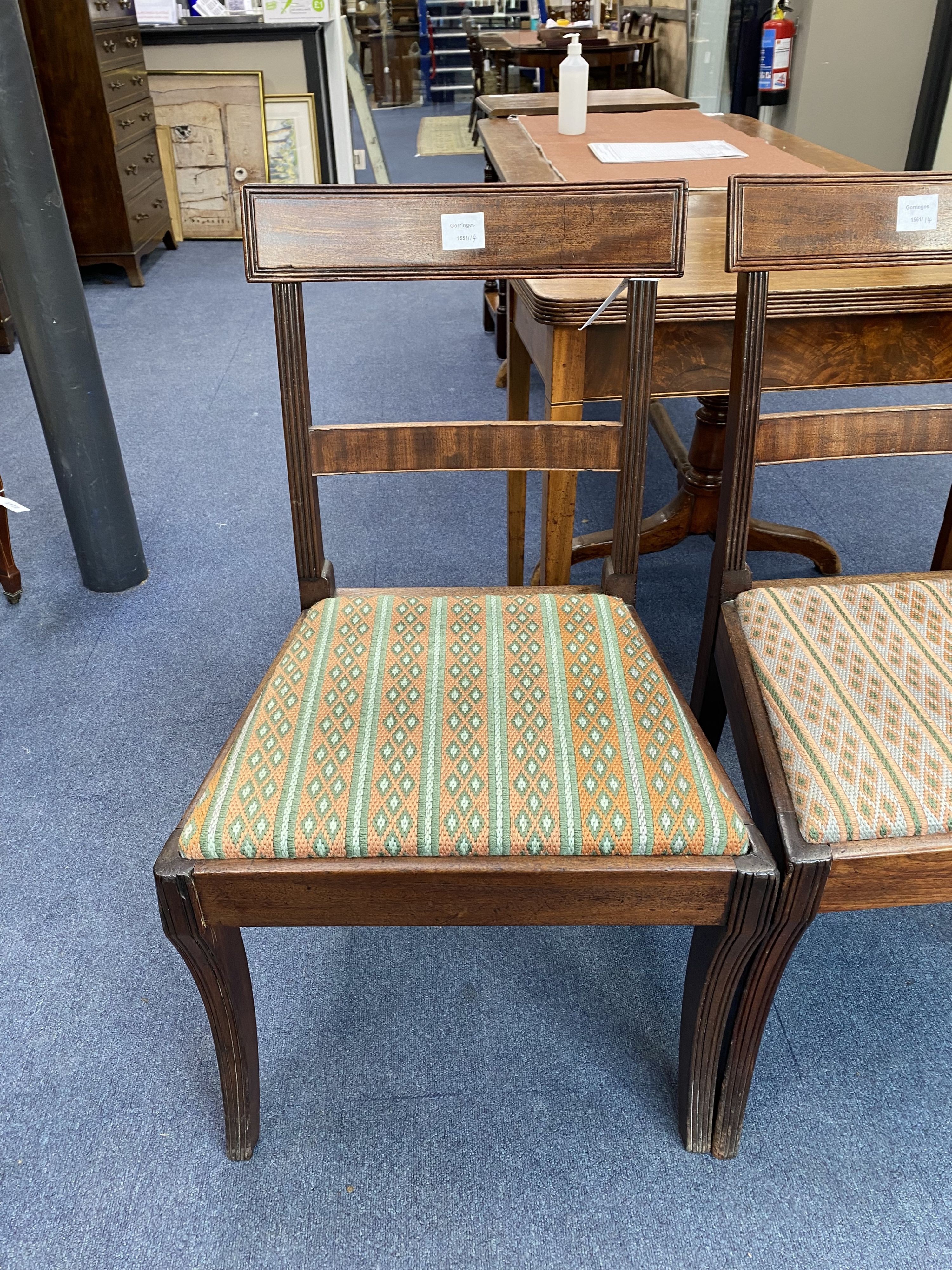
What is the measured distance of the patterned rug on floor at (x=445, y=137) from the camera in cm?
656

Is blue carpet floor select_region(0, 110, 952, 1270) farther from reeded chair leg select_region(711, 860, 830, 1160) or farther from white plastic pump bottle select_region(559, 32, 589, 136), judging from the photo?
white plastic pump bottle select_region(559, 32, 589, 136)

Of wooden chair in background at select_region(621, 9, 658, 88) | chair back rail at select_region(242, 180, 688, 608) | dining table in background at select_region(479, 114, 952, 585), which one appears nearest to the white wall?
wooden chair in background at select_region(621, 9, 658, 88)

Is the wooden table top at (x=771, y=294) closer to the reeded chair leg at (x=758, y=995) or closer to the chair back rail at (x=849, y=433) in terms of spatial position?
the chair back rail at (x=849, y=433)

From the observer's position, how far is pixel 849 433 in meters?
1.10

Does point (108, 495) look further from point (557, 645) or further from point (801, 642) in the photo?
point (801, 642)

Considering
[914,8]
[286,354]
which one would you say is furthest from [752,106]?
[286,354]

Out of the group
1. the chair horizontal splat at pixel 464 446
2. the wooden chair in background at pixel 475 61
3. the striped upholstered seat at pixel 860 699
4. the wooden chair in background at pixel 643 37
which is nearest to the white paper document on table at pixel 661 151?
the chair horizontal splat at pixel 464 446

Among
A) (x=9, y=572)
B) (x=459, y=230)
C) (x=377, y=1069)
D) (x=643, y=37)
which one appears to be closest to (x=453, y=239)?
(x=459, y=230)

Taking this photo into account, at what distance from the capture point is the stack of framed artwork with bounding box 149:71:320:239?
4328 mm

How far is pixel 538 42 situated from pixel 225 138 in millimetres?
2410

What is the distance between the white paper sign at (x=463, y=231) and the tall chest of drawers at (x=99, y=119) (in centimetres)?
306

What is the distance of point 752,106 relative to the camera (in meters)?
4.73

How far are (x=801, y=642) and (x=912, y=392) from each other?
2258 mm

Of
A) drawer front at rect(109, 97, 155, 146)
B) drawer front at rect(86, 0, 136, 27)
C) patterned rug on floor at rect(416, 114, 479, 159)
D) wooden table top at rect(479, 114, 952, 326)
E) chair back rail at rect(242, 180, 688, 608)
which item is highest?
drawer front at rect(86, 0, 136, 27)
